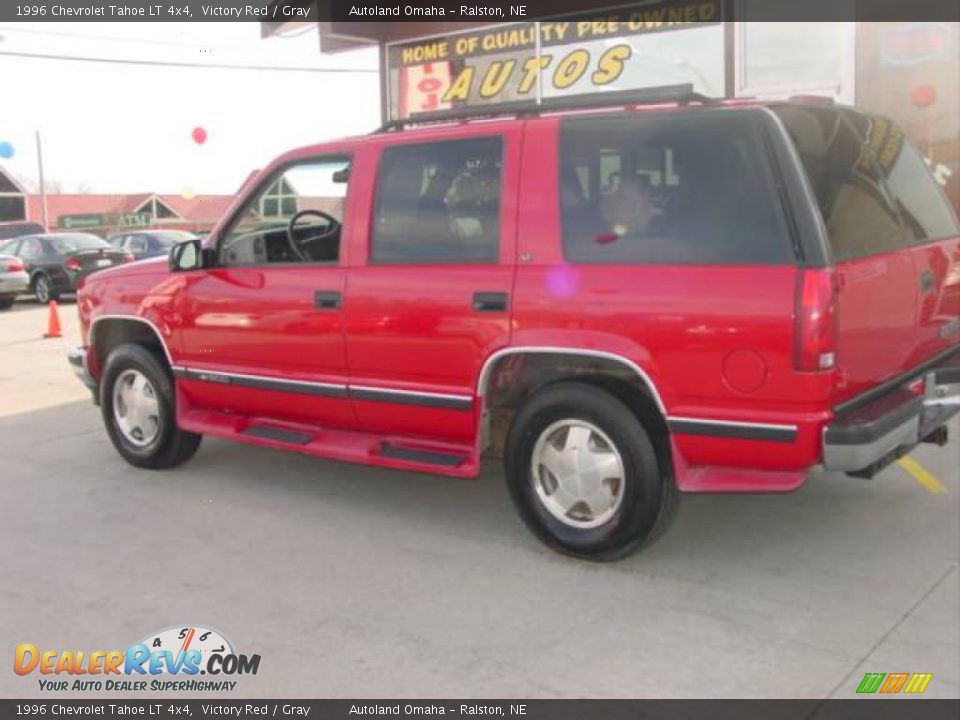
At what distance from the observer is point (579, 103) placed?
14.6ft

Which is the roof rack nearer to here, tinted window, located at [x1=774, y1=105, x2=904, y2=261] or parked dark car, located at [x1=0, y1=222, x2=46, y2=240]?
tinted window, located at [x1=774, y1=105, x2=904, y2=261]

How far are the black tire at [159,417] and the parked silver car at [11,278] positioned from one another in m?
14.0

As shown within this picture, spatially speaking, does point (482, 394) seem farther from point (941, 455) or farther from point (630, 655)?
point (941, 455)

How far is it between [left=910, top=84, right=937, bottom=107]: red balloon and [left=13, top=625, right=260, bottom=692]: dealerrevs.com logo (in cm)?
766

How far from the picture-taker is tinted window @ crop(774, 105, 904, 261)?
12.6ft

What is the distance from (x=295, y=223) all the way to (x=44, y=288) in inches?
625

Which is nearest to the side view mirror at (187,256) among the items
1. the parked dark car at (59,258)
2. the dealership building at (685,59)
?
the dealership building at (685,59)

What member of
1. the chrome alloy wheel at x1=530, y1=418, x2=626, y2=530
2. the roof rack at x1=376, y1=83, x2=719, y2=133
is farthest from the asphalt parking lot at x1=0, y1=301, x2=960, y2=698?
the roof rack at x1=376, y1=83, x2=719, y2=133

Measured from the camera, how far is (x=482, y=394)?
446 centimetres

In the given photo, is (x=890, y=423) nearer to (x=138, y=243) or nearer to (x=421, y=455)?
(x=421, y=455)

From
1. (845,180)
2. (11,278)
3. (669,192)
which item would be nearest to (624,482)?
(669,192)

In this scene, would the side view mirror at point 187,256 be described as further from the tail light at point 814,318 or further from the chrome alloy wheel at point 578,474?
the tail light at point 814,318

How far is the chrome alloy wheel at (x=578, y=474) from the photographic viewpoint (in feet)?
13.9

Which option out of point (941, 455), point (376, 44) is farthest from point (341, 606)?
point (376, 44)
